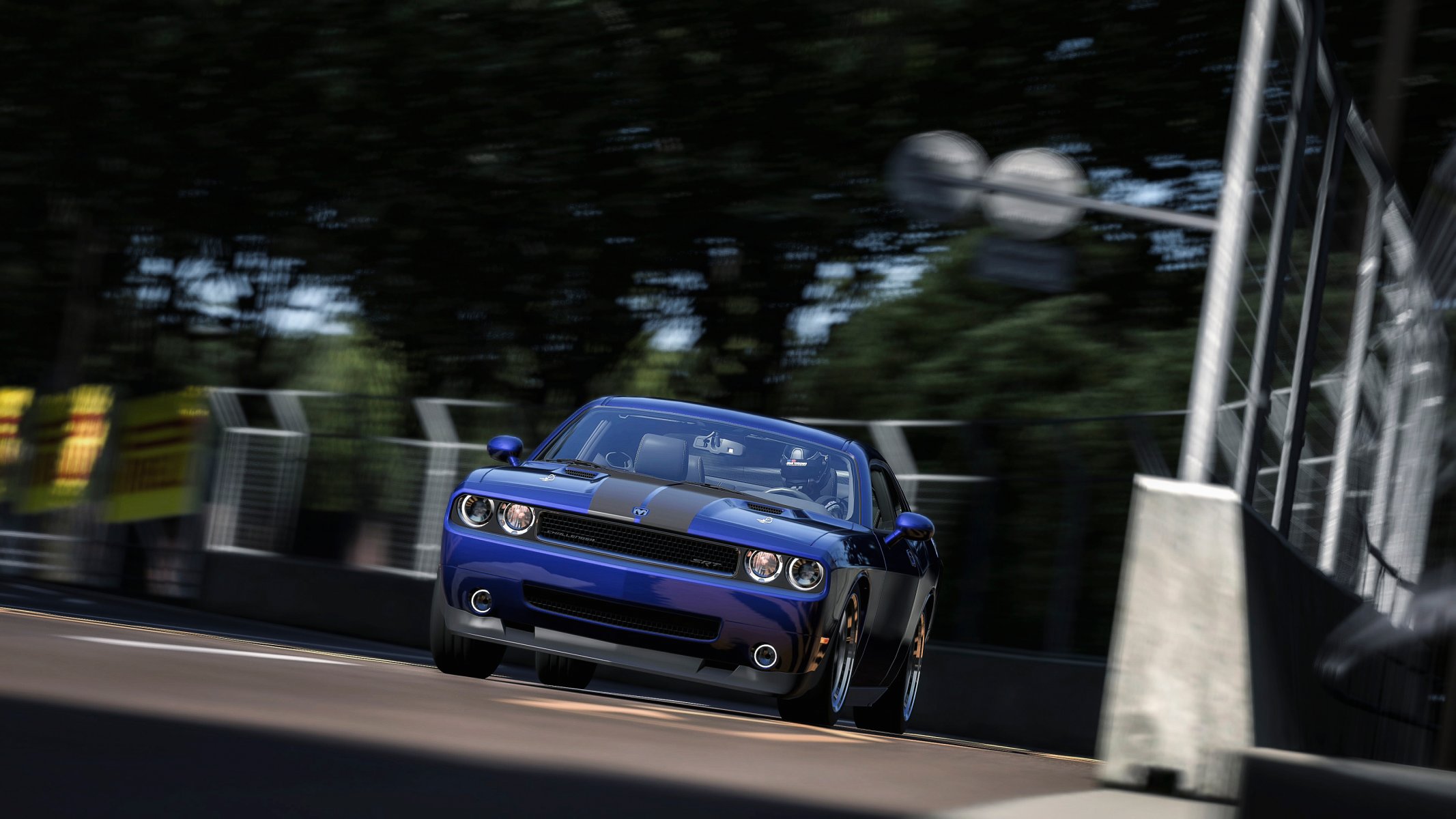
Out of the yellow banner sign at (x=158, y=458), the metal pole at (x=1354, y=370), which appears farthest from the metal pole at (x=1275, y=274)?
the yellow banner sign at (x=158, y=458)

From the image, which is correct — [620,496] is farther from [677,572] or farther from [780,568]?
[780,568]

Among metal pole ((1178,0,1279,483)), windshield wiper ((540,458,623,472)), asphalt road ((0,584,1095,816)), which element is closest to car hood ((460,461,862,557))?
windshield wiper ((540,458,623,472))

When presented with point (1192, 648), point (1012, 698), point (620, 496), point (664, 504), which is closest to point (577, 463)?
point (620, 496)

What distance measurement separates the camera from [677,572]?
27.2 ft

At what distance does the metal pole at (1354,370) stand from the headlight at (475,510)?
4.26 meters

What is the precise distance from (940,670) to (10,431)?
581 inches

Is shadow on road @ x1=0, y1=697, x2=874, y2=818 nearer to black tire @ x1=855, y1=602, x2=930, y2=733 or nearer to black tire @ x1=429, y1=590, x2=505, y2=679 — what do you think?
black tire @ x1=429, y1=590, x2=505, y2=679

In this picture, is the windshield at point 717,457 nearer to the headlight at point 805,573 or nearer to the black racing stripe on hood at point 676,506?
the black racing stripe on hood at point 676,506

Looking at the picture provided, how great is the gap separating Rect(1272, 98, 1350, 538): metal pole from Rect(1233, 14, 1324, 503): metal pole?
3.58 feet

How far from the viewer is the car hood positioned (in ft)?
27.3

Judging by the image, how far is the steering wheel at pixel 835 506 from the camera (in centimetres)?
944

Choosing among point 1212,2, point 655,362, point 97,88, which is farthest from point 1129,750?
point 97,88

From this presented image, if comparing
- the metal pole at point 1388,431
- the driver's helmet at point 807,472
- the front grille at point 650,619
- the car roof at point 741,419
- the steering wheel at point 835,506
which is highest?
the metal pole at point 1388,431

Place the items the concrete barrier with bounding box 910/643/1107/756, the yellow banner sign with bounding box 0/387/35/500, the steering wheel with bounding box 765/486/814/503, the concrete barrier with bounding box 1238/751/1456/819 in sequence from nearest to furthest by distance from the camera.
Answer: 1. the concrete barrier with bounding box 1238/751/1456/819
2. the steering wheel with bounding box 765/486/814/503
3. the concrete barrier with bounding box 910/643/1107/756
4. the yellow banner sign with bounding box 0/387/35/500
